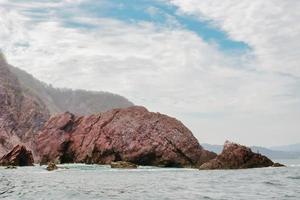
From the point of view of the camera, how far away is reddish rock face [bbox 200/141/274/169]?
77.1m

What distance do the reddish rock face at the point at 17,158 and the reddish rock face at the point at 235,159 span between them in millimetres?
45137

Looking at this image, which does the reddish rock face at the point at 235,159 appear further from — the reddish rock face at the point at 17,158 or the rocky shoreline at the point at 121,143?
the reddish rock face at the point at 17,158

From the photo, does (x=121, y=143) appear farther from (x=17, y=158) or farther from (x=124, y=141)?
(x=17, y=158)

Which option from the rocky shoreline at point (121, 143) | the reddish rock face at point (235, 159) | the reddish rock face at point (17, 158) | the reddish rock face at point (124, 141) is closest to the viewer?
the reddish rock face at point (235, 159)

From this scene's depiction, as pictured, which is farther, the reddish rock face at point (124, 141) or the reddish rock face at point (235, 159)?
the reddish rock face at point (124, 141)

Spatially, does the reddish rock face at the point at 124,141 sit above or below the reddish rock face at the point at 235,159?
above

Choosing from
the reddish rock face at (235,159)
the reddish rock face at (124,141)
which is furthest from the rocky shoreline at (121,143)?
the reddish rock face at (235,159)

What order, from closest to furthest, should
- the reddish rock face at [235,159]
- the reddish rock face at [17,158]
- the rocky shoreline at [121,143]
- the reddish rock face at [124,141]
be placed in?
the reddish rock face at [235,159] → the rocky shoreline at [121,143] → the reddish rock face at [124,141] → the reddish rock face at [17,158]

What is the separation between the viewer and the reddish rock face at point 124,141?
100m

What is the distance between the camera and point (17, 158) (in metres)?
108

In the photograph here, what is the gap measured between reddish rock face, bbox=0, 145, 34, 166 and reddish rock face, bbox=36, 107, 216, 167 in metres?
8.21

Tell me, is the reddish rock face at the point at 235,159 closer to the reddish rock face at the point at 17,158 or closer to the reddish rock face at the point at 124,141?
the reddish rock face at the point at 124,141

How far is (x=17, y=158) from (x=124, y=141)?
2276 cm

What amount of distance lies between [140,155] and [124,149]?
4.33 meters
